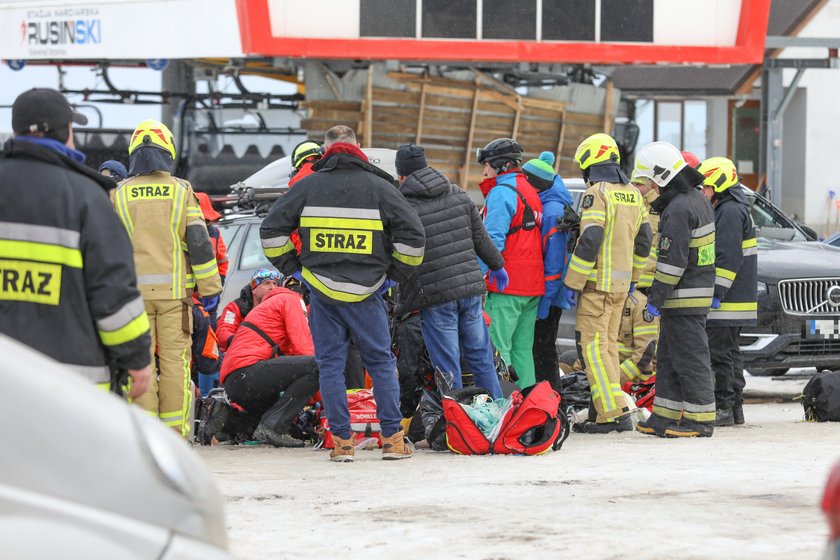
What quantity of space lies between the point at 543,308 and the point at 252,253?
338cm

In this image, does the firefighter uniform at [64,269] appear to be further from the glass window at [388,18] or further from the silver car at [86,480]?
the glass window at [388,18]

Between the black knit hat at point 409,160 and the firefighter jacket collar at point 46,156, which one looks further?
the black knit hat at point 409,160

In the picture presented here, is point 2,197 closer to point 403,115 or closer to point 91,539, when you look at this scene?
point 91,539

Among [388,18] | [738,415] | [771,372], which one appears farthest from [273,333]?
[388,18]

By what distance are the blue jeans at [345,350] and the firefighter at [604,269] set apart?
5.68 ft

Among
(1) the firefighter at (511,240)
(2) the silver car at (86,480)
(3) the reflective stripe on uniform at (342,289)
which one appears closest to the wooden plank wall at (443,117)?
(1) the firefighter at (511,240)

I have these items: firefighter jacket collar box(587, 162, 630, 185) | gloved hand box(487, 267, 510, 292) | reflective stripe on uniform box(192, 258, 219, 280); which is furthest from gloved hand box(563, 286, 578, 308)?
reflective stripe on uniform box(192, 258, 219, 280)

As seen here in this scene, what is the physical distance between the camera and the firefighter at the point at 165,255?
7387 mm

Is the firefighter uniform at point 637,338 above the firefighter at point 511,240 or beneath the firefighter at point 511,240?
beneath

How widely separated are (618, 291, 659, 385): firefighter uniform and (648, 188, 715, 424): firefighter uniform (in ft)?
3.86

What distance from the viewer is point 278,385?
8.42m

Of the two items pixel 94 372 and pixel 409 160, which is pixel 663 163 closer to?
pixel 409 160

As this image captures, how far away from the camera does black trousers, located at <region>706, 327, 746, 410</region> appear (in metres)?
9.38

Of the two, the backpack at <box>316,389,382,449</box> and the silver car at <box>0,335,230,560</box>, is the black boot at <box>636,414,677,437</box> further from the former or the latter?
the silver car at <box>0,335,230,560</box>
